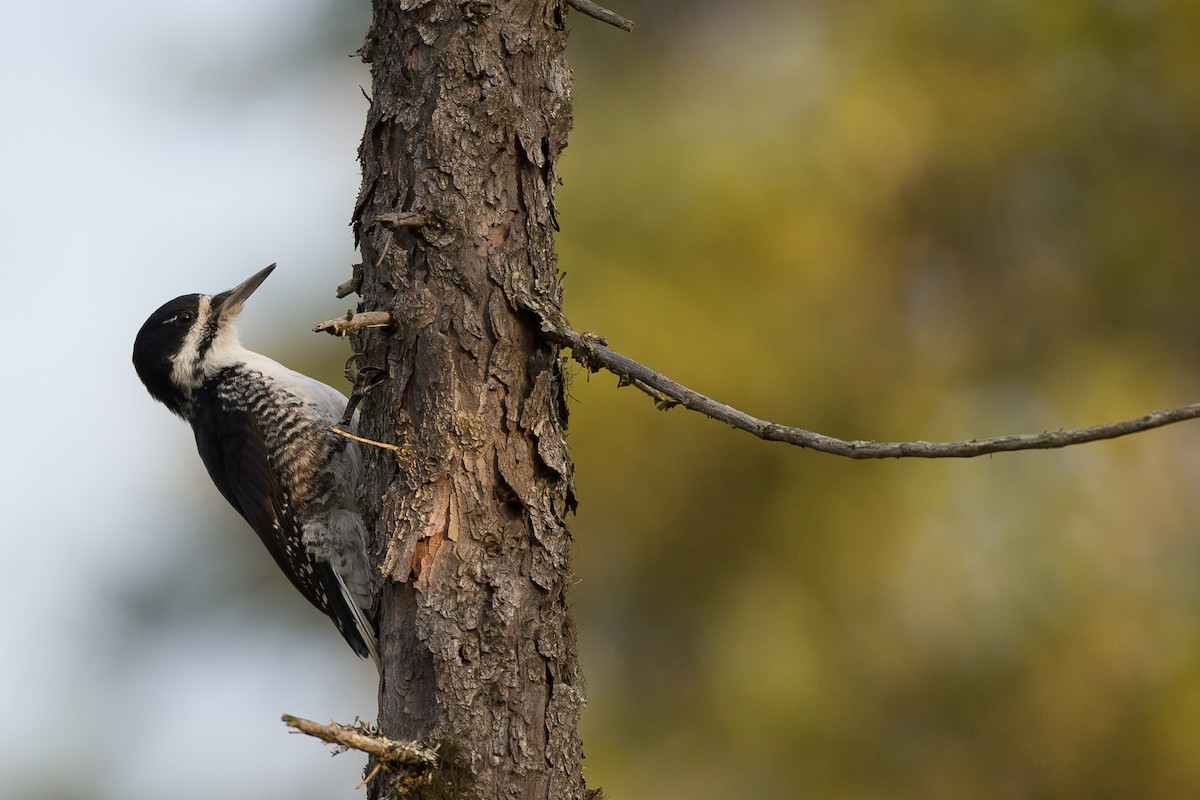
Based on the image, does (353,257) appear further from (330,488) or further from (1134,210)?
(1134,210)

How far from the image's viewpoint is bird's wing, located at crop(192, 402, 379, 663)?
3955 mm

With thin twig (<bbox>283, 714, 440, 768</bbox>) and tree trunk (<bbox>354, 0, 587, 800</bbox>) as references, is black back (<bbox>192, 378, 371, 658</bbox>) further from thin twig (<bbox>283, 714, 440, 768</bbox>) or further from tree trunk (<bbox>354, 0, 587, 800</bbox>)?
thin twig (<bbox>283, 714, 440, 768</bbox>)

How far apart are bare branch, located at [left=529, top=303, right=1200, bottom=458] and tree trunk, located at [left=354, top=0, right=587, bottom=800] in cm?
11

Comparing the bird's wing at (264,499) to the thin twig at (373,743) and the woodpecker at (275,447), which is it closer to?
the woodpecker at (275,447)

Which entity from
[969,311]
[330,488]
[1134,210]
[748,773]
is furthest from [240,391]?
[1134,210]

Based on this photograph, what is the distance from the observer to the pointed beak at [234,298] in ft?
14.6

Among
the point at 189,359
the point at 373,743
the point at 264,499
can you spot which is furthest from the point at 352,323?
the point at 189,359

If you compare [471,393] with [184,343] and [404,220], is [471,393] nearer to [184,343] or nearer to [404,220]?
[404,220]

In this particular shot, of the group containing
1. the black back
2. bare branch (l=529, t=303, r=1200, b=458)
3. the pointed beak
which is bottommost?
bare branch (l=529, t=303, r=1200, b=458)

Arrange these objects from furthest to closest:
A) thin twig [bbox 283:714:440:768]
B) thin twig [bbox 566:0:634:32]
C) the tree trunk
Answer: thin twig [bbox 566:0:634:32], the tree trunk, thin twig [bbox 283:714:440:768]

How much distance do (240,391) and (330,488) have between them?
1.81 feet

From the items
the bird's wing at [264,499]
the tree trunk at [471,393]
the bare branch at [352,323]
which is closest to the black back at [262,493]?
the bird's wing at [264,499]

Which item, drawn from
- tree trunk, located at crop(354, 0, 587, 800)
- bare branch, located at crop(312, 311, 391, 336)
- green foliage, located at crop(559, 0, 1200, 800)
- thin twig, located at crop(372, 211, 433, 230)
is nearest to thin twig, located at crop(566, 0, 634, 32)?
tree trunk, located at crop(354, 0, 587, 800)

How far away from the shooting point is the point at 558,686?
2561 millimetres
